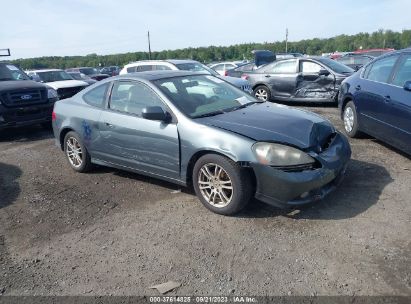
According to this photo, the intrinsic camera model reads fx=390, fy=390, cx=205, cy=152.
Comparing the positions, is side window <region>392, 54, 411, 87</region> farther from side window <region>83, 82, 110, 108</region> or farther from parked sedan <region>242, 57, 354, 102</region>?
parked sedan <region>242, 57, 354, 102</region>

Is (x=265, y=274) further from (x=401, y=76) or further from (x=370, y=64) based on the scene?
(x=370, y=64)

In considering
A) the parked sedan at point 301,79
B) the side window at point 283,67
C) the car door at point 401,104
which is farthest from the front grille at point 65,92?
the car door at point 401,104

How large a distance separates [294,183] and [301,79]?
7.45 meters

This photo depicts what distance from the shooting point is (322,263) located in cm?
330

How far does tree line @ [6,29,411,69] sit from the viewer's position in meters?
69.4

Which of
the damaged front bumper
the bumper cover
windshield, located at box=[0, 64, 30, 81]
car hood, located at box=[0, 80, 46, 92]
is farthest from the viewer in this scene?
windshield, located at box=[0, 64, 30, 81]

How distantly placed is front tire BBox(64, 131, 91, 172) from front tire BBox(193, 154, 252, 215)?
2234 millimetres

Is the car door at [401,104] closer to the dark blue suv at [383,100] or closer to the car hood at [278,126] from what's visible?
the dark blue suv at [383,100]

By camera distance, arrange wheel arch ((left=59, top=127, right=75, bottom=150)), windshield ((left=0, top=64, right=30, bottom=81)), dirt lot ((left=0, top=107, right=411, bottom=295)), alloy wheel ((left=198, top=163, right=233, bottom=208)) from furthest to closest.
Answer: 1. windshield ((left=0, top=64, right=30, bottom=81))
2. wheel arch ((left=59, top=127, right=75, bottom=150))
3. alloy wheel ((left=198, top=163, right=233, bottom=208))
4. dirt lot ((left=0, top=107, right=411, bottom=295))

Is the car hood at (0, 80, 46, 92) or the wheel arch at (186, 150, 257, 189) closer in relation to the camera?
the wheel arch at (186, 150, 257, 189)

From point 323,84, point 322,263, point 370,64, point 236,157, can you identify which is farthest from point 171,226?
point 323,84

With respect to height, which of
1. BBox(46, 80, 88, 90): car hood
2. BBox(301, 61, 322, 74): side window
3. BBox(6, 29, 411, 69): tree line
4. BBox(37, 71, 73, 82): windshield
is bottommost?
BBox(6, 29, 411, 69): tree line

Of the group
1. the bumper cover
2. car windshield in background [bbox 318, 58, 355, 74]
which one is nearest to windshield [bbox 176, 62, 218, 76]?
car windshield in background [bbox 318, 58, 355, 74]

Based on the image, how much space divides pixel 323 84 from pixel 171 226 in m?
7.55
